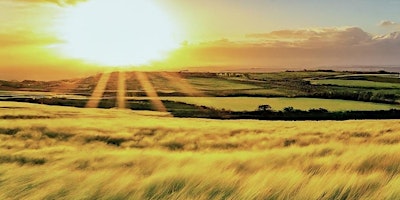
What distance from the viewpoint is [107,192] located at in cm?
562

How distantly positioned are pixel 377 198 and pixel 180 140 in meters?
18.7

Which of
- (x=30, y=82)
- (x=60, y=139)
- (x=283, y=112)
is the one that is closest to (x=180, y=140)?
(x=60, y=139)

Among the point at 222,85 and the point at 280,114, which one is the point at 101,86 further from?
the point at 280,114

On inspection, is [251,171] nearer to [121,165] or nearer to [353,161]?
[353,161]

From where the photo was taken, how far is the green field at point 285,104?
7550cm

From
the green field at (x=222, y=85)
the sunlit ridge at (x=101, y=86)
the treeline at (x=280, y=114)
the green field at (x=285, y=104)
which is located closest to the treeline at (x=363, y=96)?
the green field at (x=285, y=104)

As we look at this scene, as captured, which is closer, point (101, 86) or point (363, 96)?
point (363, 96)

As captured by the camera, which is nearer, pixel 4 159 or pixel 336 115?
pixel 4 159

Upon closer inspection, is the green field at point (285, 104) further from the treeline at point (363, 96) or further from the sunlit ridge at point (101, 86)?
the sunlit ridge at point (101, 86)

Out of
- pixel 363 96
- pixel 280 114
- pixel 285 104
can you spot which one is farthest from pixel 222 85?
pixel 280 114

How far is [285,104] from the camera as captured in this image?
8056 cm

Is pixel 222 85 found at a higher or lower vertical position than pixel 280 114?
higher

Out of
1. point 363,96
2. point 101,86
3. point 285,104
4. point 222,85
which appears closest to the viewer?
point 285,104

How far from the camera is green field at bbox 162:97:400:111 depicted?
75500mm
